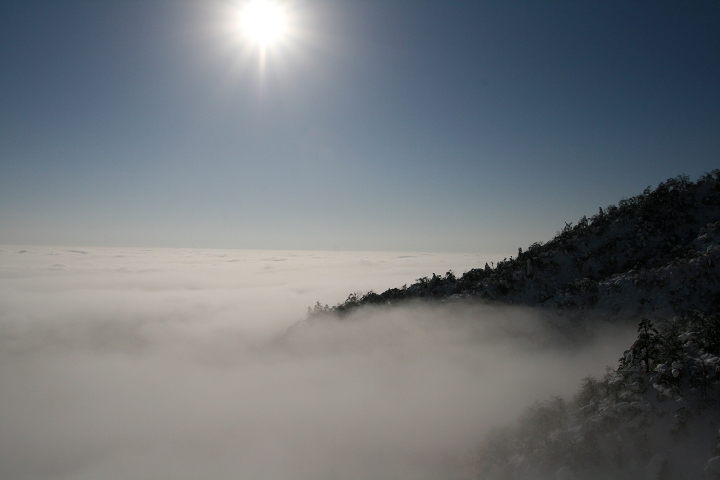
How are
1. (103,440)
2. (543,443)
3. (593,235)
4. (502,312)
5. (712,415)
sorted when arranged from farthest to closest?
(103,440) < (593,235) < (502,312) < (543,443) < (712,415)

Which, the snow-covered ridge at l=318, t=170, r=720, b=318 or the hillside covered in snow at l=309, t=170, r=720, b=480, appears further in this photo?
the snow-covered ridge at l=318, t=170, r=720, b=318

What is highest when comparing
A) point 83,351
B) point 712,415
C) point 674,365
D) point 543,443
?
point 674,365

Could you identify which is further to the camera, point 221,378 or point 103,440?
point 221,378

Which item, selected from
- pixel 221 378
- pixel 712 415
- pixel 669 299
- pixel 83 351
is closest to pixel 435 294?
pixel 669 299

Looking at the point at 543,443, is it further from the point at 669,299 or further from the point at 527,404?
the point at 669,299

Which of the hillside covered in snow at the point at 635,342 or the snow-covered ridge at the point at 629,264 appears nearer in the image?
the hillside covered in snow at the point at 635,342

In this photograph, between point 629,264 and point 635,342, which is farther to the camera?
point 629,264

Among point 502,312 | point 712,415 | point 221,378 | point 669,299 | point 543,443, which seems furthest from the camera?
point 221,378

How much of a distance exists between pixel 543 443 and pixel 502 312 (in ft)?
52.9

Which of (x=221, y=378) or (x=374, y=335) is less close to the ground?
(x=374, y=335)

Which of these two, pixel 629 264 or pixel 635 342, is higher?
pixel 629 264

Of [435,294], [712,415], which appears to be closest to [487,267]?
[435,294]

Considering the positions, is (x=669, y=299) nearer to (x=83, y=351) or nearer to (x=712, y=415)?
(x=712, y=415)

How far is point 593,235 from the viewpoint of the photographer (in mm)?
29125
